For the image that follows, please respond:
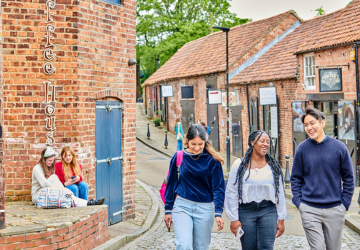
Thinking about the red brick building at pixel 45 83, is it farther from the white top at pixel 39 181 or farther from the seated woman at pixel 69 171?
the white top at pixel 39 181

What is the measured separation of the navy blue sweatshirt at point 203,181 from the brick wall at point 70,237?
1894mm

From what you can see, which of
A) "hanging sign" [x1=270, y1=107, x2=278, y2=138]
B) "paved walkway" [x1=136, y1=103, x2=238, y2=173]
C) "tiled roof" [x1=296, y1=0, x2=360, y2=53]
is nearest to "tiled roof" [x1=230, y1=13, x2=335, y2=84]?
"hanging sign" [x1=270, y1=107, x2=278, y2=138]

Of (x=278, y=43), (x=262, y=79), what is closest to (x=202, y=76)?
(x=278, y=43)

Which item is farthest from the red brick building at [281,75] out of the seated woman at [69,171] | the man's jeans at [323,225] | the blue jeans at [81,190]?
the man's jeans at [323,225]

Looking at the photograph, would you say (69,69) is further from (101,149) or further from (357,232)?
(357,232)

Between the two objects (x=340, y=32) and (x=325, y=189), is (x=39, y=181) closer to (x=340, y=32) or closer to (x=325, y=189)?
(x=325, y=189)

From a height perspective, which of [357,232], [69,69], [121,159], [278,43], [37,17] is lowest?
[357,232]

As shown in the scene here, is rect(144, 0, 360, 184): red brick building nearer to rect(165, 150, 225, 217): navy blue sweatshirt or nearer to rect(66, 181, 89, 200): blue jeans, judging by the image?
rect(66, 181, 89, 200): blue jeans

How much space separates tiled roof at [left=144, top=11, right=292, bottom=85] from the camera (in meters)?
25.2

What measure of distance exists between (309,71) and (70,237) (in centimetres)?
1323

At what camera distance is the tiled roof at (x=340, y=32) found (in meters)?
15.2

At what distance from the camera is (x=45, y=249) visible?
6008mm

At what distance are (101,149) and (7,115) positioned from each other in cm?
182

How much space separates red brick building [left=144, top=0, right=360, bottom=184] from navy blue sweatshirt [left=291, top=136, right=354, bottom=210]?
9983 millimetres
